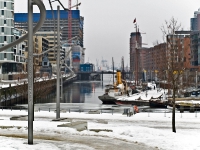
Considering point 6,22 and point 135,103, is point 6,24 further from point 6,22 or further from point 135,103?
point 135,103

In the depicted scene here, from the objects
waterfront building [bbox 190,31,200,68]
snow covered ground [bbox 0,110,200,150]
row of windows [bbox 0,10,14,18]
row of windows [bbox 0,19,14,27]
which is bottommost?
A: snow covered ground [bbox 0,110,200,150]

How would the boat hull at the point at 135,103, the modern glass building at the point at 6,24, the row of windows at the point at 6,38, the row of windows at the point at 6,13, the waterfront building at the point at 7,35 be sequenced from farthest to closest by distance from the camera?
1. the row of windows at the point at 6,38
2. the waterfront building at the point at 7,35
3. the row of windows at the point at 6,13
4. the modern glass building at the point at 6,24
5. the boat hull at the point at 135,103

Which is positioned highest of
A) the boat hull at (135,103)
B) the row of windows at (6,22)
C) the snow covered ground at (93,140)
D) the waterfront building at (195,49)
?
the row of windows at (6,22)

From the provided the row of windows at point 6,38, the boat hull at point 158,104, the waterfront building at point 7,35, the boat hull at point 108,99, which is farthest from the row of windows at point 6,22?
the boat hull at point 158,104

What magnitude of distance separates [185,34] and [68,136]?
159 meters

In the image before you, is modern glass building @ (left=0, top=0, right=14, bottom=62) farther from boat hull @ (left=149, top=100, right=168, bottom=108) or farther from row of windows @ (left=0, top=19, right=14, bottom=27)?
boat hull @ (left=149, top=100, right=168, bottom=108)

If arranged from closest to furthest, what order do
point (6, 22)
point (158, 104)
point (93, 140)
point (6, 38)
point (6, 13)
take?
point (93, 140)
point (158, 104)
point (6, 13)
point (6, 22)
point (6, 38)

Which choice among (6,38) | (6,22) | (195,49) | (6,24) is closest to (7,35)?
(6,38)

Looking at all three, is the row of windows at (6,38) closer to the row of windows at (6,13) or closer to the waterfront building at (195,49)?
the row of windows at (6,13)

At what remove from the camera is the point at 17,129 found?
75.8 ft

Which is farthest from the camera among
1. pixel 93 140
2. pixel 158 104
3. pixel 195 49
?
pixel 195 49

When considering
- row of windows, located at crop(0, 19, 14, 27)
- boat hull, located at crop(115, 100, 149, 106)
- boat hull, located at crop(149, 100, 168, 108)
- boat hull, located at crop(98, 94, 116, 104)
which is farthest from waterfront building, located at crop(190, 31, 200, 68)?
boat hull, located at crop(149, 100, 168, 108)

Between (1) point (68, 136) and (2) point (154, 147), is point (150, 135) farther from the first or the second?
(1) point (68, 136)

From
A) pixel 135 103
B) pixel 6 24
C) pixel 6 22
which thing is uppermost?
pixel 6 22
